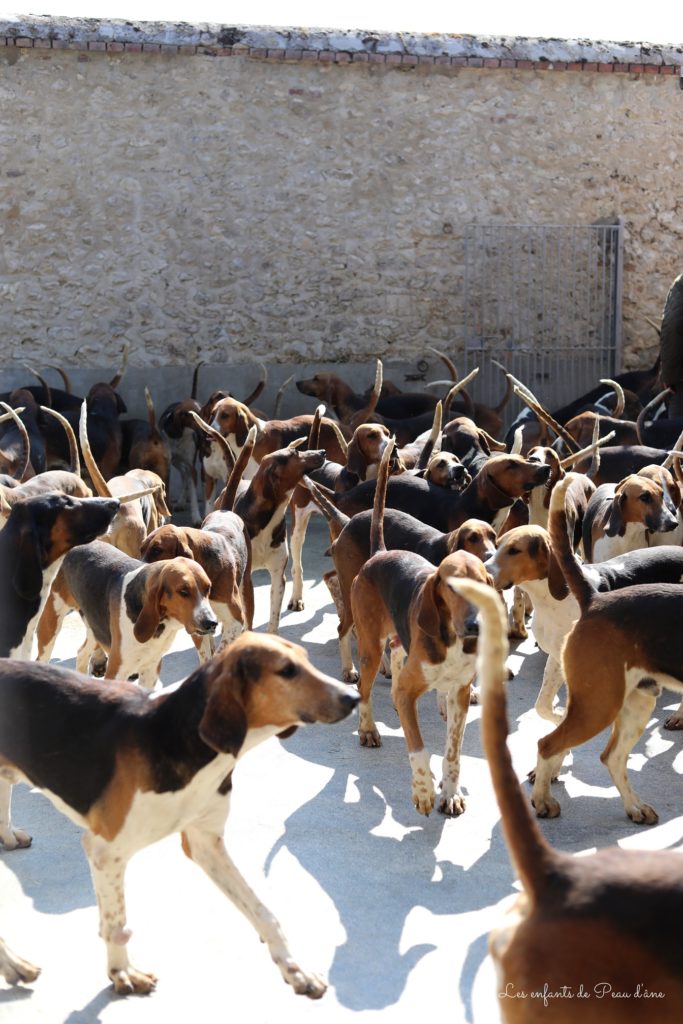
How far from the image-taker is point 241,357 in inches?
488

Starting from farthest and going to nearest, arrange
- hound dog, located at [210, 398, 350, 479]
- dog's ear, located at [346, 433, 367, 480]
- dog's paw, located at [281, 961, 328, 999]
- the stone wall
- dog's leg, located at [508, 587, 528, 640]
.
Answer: the stone wall
hound dog, located at [210, 398, 350, 479]
dog's ear, located at [346, 433, 367, 480]
dog's leg, located at [508, 587, 528, 640]
dog's paw, located at [281, 961, 328, 999]

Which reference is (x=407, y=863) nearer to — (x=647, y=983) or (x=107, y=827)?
(x=107, y=827)

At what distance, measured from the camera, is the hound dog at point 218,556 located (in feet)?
17.6

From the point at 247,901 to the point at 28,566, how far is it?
5.05 ft

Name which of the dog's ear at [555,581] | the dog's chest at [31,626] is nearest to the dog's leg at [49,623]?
the dog's chest at [31,626]

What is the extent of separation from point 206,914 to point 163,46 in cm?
993

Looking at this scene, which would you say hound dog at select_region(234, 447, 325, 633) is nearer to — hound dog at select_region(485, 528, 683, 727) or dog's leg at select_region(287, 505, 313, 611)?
dog's leg at select_region(287, 505, 313, 611)

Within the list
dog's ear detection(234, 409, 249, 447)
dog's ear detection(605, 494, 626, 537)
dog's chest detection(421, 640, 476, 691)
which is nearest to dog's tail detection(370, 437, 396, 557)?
dog's chest detection(421, 640, 476, 691)

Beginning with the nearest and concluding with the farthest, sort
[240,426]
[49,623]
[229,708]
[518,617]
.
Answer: [229,708], [49,623], [518,617], [240,426]

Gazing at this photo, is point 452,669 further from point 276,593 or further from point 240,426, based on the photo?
point 240,426

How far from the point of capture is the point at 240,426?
30.0 feet

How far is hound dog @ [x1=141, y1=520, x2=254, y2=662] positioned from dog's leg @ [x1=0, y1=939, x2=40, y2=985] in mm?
2114

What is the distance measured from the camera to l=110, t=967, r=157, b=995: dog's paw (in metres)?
3.36

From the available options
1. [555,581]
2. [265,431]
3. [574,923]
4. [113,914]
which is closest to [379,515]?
[555,581]
